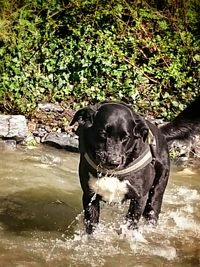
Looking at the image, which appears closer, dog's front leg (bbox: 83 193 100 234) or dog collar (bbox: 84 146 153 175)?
dog collar (bbox: 84 146 153 175)

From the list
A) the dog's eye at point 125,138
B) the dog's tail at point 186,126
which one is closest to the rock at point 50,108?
the dog's tail at point 186,126

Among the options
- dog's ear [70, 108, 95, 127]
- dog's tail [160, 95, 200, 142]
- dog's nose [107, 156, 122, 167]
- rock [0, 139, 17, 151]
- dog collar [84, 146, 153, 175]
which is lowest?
rock [0, 139, 17, 151]

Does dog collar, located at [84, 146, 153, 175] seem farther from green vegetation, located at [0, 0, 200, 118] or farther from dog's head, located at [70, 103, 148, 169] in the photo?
green vegetation, located at [0, 0, 200, 118]

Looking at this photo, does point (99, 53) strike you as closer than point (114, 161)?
No

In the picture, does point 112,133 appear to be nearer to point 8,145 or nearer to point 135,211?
point 135,211

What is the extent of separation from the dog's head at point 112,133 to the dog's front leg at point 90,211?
1.43 feet

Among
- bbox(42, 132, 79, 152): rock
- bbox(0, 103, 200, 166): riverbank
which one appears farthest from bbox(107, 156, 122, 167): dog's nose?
bbox(42, 132, 79, 152): rock

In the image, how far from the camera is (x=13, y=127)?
330 inches

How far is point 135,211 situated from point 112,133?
0.76m

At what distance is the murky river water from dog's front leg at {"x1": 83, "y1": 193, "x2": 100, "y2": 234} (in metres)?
0.10

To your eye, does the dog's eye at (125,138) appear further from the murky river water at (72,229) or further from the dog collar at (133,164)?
the murky river water at (72,229)

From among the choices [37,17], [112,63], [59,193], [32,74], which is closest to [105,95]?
[112,63]

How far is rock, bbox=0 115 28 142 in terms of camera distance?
27.1 feet

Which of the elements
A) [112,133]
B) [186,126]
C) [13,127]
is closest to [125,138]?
[112,133]
